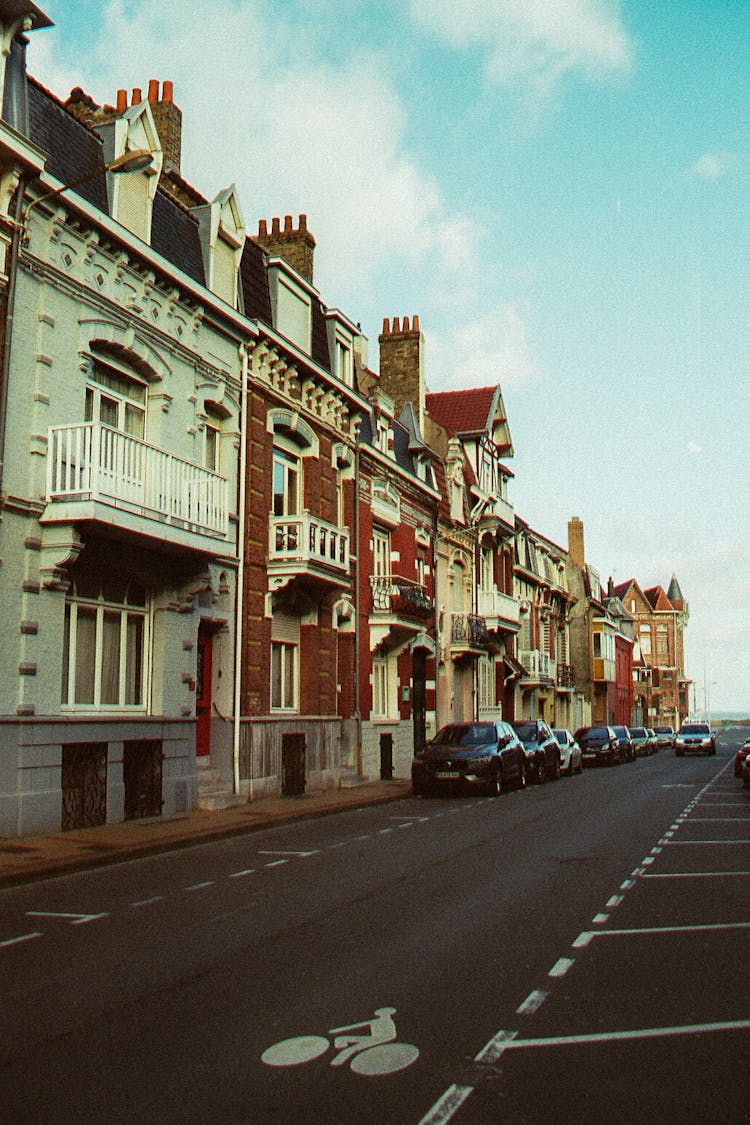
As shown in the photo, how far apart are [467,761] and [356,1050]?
17265 millimetres

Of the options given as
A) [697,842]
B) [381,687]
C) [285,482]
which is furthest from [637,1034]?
[381,687]

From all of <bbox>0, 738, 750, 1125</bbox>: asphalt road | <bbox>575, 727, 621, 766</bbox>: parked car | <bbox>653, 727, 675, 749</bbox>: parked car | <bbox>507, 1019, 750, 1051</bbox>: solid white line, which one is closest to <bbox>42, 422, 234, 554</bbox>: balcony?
<bbox>0, 738, 750, 1125</bbox>: asphalt road

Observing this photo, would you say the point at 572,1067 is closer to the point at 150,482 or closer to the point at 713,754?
the point at 150,482

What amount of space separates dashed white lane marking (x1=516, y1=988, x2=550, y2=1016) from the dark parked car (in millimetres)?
20057

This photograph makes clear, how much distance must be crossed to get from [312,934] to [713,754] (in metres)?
48.4

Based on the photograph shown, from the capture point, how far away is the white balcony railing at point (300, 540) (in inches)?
802

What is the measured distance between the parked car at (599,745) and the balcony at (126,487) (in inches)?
1035

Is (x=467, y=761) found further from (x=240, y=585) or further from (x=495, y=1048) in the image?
(x=495, y=1048)

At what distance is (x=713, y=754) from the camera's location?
52.7 m

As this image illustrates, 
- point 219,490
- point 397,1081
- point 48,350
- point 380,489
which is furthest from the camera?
point 380,489

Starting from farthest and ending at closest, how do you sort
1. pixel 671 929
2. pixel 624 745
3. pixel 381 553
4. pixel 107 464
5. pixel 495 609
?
pixel 624 745 → pixel 495 609 → pixel 381 553 → pixel 107 464 → pixel 671 929

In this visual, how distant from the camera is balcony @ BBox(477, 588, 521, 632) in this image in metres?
37.0

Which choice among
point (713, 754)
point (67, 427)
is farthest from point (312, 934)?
point (713, 754)

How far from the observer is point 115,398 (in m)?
16.2
